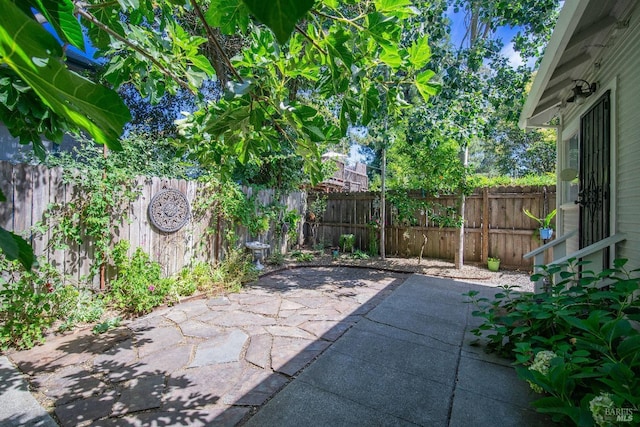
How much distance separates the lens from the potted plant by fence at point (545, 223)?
16.4 feet

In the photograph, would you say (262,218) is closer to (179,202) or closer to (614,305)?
(179,202)

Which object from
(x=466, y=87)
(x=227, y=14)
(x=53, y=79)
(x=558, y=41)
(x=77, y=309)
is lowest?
(x=77, y=309)

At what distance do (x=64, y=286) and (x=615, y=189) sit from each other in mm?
5077

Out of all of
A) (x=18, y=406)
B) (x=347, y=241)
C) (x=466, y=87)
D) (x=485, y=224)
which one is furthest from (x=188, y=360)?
(x=485, y=224)

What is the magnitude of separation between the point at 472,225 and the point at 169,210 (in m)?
5.58

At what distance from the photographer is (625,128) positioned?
238 centimetres

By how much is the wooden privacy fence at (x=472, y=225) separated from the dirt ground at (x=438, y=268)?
0.31 m

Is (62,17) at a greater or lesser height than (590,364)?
greater

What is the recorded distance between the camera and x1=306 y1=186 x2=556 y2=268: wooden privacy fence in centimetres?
562

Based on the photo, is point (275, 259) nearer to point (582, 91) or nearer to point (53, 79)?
point (582, 91)

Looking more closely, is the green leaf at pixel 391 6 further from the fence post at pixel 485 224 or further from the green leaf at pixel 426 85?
the fence post at pixel 485 224

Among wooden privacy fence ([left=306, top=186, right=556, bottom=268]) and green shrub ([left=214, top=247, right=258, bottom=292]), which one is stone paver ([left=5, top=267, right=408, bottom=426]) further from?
wooden privacy fence ([left=306, top=186, right=556, bottom=268])

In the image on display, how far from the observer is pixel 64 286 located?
9.78ft

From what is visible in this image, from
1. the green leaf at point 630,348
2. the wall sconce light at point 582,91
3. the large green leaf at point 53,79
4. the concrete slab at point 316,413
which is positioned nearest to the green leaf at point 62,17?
the large green leaf at point 53,79
